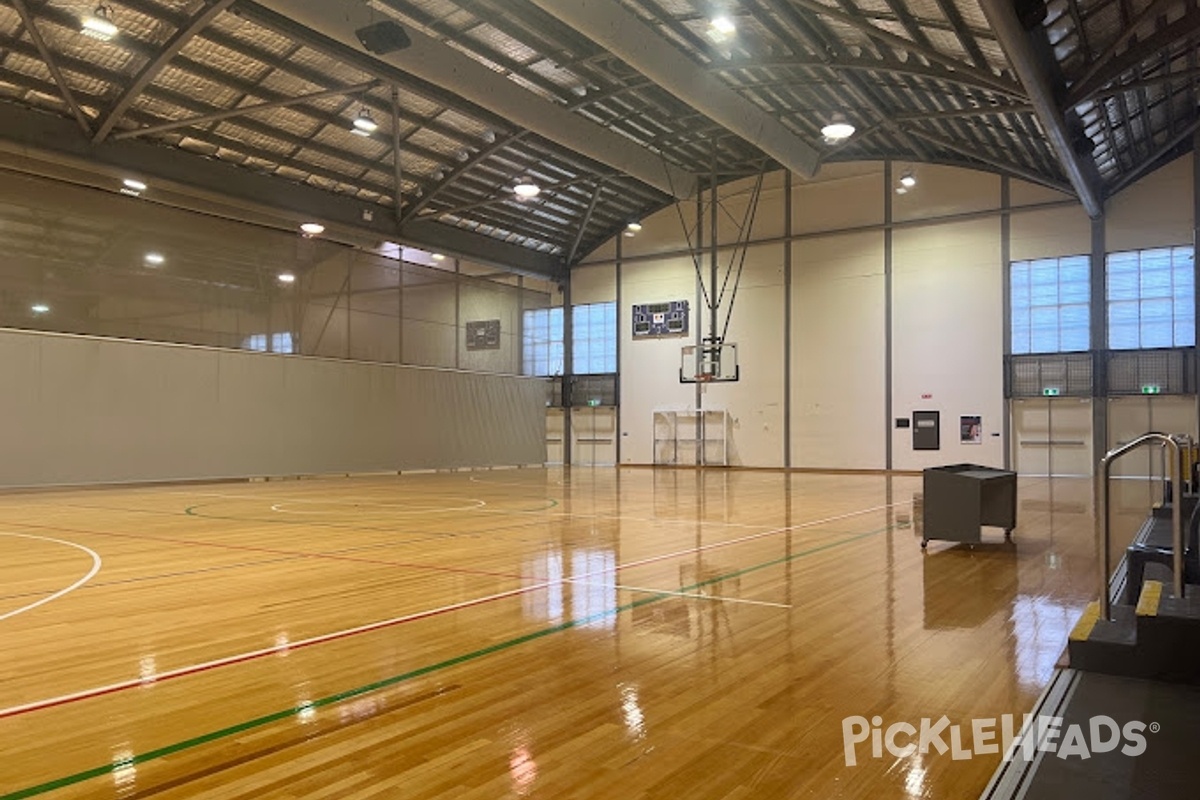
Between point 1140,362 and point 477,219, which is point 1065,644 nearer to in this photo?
point 1140,362

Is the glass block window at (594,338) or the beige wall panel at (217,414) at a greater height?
the glass block window at (594,338)

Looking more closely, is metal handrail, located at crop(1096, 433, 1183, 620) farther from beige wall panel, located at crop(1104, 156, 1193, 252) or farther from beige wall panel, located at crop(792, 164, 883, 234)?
beige wall panel, located at crop(792, 164, 883, 234)

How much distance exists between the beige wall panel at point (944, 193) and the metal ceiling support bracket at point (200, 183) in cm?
1271

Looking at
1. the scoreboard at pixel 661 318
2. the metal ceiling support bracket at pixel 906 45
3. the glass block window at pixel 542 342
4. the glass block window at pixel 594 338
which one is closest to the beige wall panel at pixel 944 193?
the scoreboard at pixel 661 318

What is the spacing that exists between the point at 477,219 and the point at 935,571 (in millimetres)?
21039

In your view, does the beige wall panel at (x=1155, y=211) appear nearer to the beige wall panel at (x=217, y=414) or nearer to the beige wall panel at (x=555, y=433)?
the beige wall panel at (x=555, y=433)

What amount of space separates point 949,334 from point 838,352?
313cm

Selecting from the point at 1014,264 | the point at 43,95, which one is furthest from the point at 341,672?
the point at 1014,264

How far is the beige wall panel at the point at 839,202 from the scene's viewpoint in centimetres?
2485

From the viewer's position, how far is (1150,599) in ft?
13.8

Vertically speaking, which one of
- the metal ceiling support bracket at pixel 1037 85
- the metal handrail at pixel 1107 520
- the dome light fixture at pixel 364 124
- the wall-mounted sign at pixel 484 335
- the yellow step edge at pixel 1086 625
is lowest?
the yellow step edge at pixel 1086 625

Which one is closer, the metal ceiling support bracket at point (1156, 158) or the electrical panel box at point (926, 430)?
the metal ceiling support bracket at point (1156, 158)

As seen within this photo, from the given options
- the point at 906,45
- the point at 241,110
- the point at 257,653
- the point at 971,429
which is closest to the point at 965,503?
the point at 257,653

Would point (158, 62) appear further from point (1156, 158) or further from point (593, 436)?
point (1156, 158)
